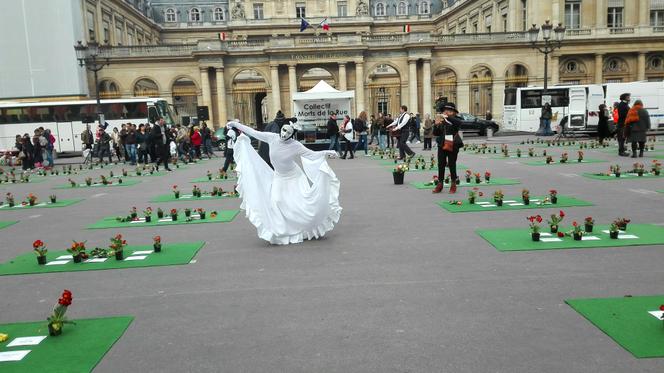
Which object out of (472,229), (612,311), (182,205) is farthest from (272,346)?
(182,205)

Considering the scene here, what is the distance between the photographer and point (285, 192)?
7.75 metres

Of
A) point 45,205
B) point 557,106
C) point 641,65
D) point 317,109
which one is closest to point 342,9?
point 641,65

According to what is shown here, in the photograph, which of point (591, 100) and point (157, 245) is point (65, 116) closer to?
point (157, 245)

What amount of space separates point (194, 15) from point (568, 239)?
7691 cm

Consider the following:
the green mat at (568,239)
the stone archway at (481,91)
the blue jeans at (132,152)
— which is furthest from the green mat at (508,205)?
the stone archway at (481,91)

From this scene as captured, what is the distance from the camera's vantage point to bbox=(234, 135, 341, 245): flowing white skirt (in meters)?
7.60

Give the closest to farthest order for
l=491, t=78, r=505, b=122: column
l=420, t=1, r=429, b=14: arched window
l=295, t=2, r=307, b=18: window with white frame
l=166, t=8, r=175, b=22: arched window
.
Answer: l=491, t=78, r=505, b=122: column, l=295, t=2, r=307, b=18: window with white frame, l=166, t=8, r=175, b=22: arched window, l=420, t=1, r=429, b=14: arched window

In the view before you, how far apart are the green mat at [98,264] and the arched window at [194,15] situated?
74.6 meters

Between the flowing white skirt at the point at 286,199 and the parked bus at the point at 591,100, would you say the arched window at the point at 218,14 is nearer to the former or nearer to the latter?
the parked bus at the point at 591,100

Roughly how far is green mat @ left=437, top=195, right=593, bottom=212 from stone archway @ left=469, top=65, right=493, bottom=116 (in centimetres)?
3569

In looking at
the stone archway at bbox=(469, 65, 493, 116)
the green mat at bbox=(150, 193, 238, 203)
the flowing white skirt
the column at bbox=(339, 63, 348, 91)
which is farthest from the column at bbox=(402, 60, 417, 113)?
the flowing white skirt

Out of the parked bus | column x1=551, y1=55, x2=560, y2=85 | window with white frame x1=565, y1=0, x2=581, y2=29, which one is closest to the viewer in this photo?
the parked bus

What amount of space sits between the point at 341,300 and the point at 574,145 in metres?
21.9

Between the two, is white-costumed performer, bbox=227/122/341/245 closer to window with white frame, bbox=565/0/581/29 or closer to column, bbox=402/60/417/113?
column, bbox=402/60/417/113
